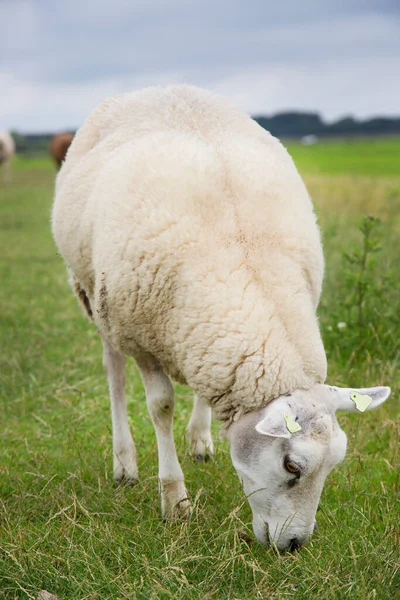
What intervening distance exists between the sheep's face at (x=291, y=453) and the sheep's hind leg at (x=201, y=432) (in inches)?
46.6

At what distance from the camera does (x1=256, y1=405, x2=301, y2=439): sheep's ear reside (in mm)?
2594

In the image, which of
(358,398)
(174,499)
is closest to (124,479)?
(174,499)

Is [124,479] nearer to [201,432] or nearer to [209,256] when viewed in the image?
[201,432]

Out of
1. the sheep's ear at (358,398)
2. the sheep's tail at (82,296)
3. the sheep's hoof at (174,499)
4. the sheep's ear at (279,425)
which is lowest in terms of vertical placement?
the sheep's hoof at (174,499)

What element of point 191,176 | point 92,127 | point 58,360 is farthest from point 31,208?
point 191,176

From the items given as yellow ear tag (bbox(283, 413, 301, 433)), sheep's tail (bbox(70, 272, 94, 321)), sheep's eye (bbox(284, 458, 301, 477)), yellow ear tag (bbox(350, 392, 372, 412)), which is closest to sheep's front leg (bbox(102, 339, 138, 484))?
sheep's tail (bbox(70, 272, 94, 321))

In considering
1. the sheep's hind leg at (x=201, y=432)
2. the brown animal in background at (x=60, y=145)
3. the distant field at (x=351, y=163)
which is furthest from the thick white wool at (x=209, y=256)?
the distant field at (x=351, y=163)

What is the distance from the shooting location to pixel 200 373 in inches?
118

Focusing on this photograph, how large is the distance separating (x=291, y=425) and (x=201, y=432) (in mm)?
1627

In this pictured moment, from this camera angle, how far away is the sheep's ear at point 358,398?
2725 mm

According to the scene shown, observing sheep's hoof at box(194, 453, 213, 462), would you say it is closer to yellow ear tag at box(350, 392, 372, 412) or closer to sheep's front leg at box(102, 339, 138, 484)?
sheep's front leg at box(102, 339, 138, 484)

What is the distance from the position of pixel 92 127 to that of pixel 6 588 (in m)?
2.50

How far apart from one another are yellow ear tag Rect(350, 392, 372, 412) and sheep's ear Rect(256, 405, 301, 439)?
250 millimetres

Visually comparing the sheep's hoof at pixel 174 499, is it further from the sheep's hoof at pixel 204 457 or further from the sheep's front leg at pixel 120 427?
the sheep's hoof at pixel 204 457
